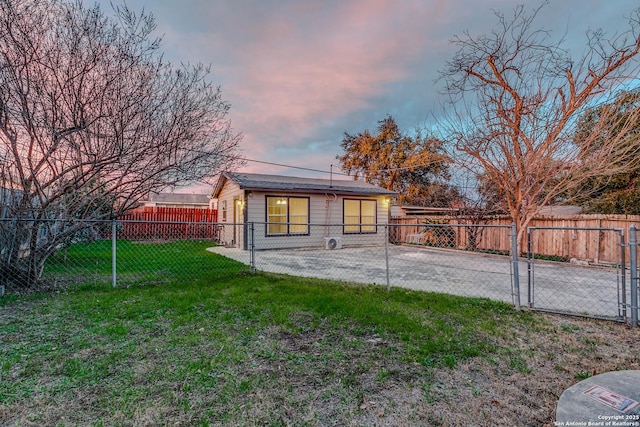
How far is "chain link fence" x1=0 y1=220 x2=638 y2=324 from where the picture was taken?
15.9ft

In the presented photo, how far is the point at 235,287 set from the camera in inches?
210

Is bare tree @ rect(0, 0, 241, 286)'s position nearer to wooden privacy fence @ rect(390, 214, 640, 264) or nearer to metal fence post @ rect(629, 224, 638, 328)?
wooden privacy fence @ rect(390, 214, 640, 264)

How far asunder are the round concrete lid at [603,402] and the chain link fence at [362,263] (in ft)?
5.55

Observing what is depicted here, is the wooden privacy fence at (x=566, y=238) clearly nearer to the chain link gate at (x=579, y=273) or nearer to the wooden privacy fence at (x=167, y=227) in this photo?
the chain link gate at (x=579, y=273)

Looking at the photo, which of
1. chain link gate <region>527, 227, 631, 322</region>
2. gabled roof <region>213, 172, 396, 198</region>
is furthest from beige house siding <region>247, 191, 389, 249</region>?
chain link gate <region>527, 227, 631, 322</region>

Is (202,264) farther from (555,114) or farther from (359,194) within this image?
(555,114)

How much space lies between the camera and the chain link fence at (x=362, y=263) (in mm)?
4855

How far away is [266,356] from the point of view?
2.80m

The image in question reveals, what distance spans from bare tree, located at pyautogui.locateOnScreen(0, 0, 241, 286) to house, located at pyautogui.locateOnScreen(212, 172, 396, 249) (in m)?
4.78

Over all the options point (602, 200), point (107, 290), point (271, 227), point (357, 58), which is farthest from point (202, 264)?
point (602, 200)

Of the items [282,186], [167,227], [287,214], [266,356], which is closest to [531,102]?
[282,186]

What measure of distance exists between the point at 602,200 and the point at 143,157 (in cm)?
1577

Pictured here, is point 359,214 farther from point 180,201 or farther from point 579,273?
point 180,201

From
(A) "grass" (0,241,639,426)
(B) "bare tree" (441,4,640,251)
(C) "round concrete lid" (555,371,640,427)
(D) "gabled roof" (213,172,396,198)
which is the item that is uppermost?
(B) "bare tree" (441,4,640,251)
